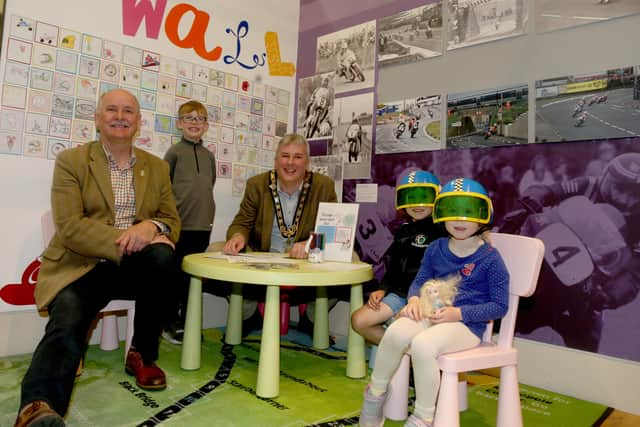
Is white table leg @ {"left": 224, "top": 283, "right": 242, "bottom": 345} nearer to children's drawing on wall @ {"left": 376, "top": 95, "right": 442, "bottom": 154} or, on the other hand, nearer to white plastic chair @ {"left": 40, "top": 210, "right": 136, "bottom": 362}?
white plastic chair @ {"left": 40, "top": 210, "right": 136, "bottom": 362}

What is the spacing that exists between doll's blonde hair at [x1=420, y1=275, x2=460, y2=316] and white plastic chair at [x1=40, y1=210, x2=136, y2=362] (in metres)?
1.35

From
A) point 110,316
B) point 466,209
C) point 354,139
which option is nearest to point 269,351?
Answer: point 466,209

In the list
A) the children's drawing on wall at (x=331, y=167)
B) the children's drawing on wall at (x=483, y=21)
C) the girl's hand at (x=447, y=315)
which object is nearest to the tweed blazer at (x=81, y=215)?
the girl's hand at (x=447, y=315)

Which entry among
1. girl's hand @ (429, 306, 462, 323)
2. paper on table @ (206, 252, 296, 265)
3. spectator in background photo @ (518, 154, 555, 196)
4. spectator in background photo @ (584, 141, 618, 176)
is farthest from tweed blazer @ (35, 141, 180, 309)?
spectator in background photo @ (584, 141, 618, 176)

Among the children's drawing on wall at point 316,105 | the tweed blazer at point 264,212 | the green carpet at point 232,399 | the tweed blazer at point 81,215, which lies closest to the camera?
the green carpet at point 232,399

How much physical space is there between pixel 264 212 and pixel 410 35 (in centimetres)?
148

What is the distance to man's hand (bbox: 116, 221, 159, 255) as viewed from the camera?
199 cm

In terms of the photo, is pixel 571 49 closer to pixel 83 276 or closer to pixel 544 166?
pixel 544 166

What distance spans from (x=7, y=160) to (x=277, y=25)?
7.11ft

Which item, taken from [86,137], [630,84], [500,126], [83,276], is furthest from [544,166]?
[86,137]

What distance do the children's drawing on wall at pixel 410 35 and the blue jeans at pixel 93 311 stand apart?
6.43ft

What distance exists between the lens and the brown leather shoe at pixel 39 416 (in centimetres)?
143

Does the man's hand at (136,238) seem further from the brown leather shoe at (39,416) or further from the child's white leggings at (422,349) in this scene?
the child's white leggings at (422,349)

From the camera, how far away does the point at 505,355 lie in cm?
162
